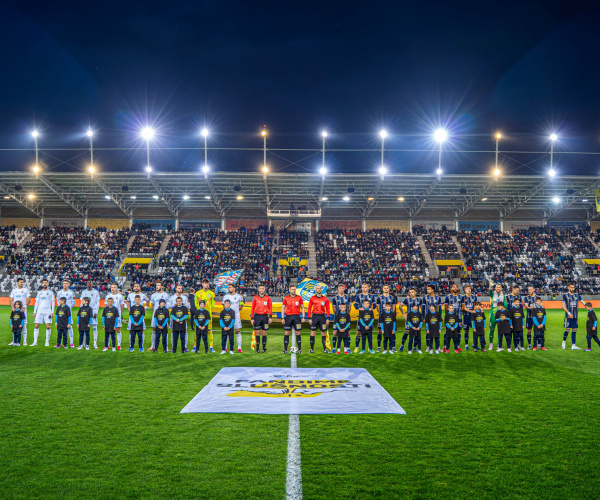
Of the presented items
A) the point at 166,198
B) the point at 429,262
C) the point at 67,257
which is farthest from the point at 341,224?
the point at 67,257

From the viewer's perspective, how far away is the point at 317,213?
35062mm

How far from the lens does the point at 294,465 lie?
4.18 m

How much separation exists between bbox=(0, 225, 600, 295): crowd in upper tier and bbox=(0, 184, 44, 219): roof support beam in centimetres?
183

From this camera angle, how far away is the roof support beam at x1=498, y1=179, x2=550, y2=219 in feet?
105

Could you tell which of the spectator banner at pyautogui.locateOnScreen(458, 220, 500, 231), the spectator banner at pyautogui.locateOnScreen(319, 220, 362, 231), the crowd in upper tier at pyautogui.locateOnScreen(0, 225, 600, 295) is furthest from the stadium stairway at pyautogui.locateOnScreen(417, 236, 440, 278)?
the spectator banner at pyautogui.locateOnScreen(319, 220, 362, 231)

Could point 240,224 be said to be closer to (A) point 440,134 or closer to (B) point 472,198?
(A) point 440,134

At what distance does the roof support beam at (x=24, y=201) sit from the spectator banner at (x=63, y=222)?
0.81m

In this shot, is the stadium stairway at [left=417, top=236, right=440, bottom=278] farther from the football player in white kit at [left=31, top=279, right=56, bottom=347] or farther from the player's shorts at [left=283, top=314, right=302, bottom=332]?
the football player in white kit at [left=31, top=279, right=56, bottom=347]

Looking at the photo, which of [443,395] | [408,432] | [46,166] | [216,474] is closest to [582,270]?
[443,395]

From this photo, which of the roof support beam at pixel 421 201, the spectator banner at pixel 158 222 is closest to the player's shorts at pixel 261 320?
the roof support beam at pixel 421 201

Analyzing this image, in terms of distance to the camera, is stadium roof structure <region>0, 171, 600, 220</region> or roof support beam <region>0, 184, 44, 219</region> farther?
roof support beam <region>0, 184, 44, 219</region>

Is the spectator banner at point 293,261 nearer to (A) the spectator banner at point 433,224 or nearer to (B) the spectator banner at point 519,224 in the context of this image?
(A) the spectator banner at point 433,224

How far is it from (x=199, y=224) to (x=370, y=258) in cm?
1631

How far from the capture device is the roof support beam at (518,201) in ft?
105
